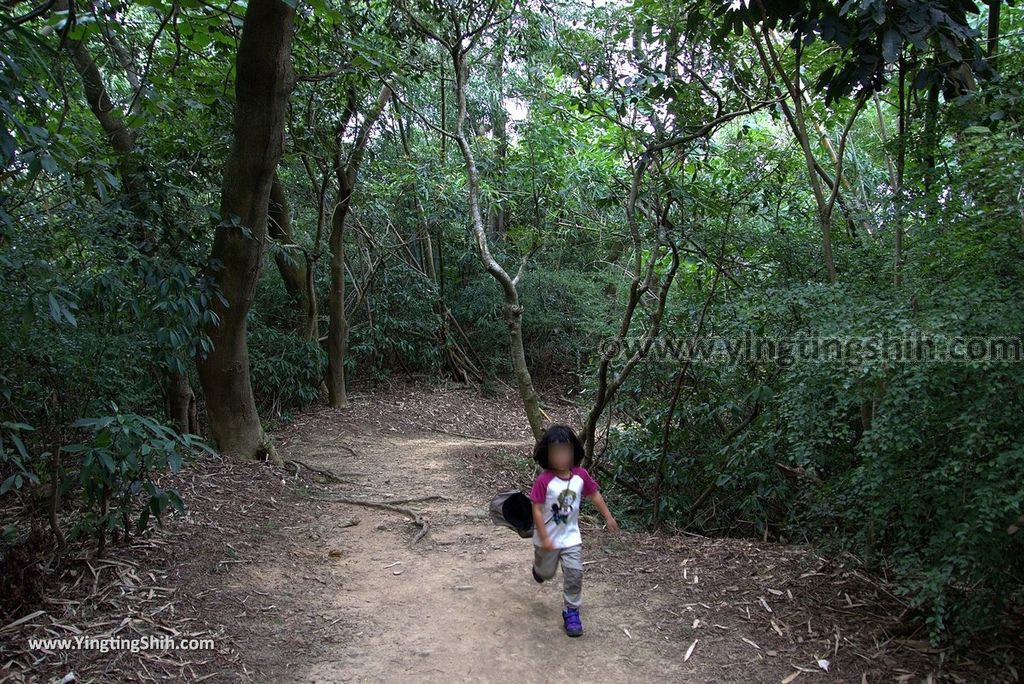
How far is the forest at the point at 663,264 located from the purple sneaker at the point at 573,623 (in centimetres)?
146

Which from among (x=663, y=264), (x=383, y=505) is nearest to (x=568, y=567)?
(x=383, y=505)

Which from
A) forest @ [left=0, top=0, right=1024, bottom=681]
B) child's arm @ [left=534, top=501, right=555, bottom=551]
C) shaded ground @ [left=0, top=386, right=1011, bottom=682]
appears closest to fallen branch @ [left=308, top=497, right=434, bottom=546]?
shaded ground @ [left=0, top=386, right=1011, bottom=682]

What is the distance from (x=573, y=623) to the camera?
3.83 meters

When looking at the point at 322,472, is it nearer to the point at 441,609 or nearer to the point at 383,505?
the point at 383,505

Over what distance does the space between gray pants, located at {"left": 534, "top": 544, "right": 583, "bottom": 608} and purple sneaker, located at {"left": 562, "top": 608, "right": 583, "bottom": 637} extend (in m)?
0.03

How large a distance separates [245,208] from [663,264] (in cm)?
391

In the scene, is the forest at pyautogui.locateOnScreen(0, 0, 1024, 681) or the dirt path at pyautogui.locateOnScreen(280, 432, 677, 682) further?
the dirt path at pyautogui.locateOnScreen(280, 432, 677, 682)

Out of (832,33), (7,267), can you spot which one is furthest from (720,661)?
(7,267)

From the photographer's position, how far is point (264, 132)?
20.1 feet

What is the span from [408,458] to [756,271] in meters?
4.89

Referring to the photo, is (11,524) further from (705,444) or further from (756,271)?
(756,271)

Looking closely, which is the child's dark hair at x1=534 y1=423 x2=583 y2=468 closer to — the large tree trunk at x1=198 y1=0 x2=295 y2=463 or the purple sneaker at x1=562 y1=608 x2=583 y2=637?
the purple sneaker at x1=562 y1=608 x2=583 y2=637

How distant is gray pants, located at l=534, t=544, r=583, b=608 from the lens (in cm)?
385

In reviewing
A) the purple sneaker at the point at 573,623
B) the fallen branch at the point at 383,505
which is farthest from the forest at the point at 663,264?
the purple sneaker at the point at 573,623
